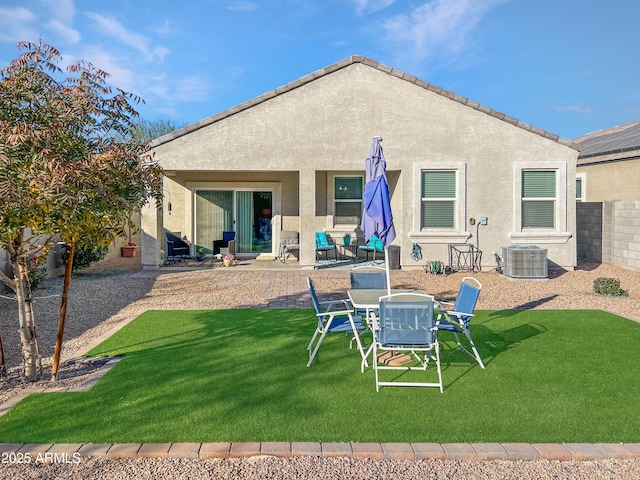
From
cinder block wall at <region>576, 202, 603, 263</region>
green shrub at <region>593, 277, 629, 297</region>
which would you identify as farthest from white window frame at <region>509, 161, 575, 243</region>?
green shrub at <region>593, 277, 629, 297</region>

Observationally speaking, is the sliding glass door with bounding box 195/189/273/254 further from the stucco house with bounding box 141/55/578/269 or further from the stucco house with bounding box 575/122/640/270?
the stucco house with bounding box 575/122/640/270

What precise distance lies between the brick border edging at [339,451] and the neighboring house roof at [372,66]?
452 inches

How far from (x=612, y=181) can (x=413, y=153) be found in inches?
354

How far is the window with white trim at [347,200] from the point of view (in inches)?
671

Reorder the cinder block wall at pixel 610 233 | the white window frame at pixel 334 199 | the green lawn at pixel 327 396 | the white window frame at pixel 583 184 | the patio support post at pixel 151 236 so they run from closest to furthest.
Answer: the green lawn at pixel 327 396 < the patio support post at pixel 151 236 < the cinder block wall at pixel 610 233 < the white window frame at pixel 334 199 < the white window frame at pixel 583 184

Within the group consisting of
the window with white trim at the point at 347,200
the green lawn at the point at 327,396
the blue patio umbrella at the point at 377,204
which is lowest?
the green lawn at the point at 327,396

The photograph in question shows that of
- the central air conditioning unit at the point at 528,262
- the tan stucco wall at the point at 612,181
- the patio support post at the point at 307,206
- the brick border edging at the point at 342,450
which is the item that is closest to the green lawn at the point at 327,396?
the brick border edging at the point at 342,450

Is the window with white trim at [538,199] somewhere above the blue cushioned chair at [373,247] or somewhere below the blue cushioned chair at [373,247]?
above

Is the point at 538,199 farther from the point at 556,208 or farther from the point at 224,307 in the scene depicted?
the point at 224,307

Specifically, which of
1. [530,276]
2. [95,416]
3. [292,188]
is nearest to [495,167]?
[530,276]

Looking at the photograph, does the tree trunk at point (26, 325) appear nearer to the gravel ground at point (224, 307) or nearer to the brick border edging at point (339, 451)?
the gravel ground at point (224, 307)

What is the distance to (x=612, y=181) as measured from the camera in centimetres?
1789

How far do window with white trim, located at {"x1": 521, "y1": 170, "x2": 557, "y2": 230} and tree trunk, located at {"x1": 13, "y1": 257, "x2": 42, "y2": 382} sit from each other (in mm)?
13427

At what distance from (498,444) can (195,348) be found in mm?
4359
